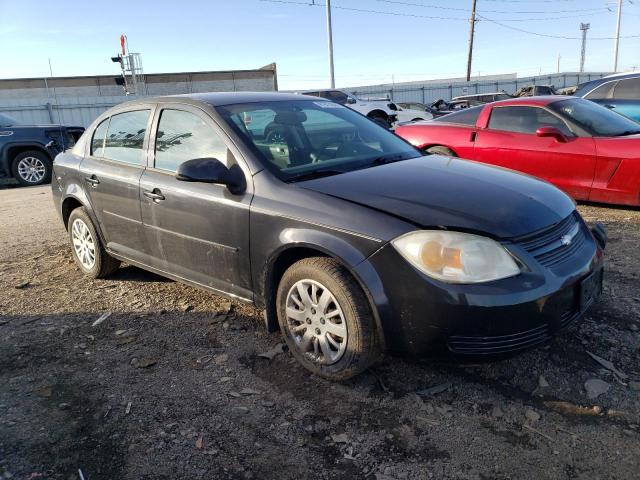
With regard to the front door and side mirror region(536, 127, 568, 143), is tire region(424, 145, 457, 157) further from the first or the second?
the front door

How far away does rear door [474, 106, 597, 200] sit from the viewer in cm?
583

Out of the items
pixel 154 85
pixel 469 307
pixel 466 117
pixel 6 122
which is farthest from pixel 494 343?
pixel 154 85

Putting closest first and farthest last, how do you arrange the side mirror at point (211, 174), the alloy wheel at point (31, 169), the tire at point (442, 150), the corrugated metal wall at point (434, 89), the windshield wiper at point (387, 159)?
the side mirror at point (211, 174) → the windshield wiper at point (387, 159) → the tire at point (442, 150) → the alloy wheel at point (31, 169) → the corrugated metal wall at point (434, 89)

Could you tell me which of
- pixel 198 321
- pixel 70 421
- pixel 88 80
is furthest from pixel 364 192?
pixel 88 80

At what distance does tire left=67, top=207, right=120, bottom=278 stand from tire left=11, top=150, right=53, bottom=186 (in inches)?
311

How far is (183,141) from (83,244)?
72.4 inches

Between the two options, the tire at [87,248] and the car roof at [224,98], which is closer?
the car roof at [224,98]

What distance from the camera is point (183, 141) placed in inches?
143

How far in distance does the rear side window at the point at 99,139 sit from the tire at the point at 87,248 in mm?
543

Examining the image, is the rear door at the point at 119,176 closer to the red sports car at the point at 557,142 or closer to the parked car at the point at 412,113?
the red sports car at the point at 557,142

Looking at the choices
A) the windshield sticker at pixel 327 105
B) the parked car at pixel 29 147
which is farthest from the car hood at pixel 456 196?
the parked car at pixel 29 147

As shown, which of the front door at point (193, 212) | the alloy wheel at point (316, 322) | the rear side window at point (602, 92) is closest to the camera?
the alloy wheel at point (316, 322)

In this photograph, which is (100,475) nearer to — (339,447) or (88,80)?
(339,447)

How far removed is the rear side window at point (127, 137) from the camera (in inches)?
156
